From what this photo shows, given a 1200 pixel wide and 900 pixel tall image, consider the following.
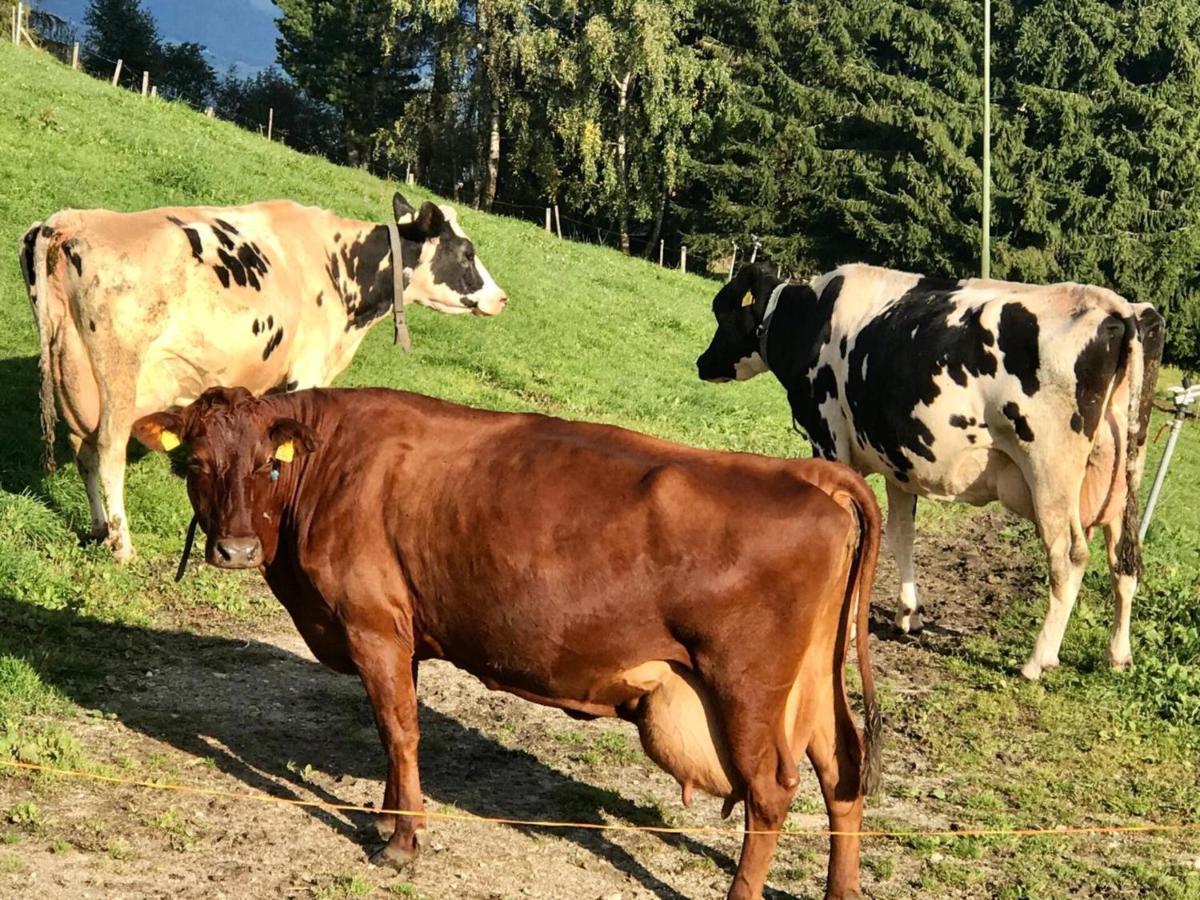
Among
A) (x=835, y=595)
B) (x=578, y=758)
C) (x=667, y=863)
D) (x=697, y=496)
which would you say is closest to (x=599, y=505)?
(x=697, y=496)

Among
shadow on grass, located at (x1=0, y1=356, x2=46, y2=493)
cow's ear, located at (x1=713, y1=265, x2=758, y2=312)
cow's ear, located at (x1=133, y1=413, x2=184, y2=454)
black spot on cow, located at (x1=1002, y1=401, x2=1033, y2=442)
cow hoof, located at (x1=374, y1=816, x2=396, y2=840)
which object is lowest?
cow hoof, located at (x1=374, y1=816, x2=396, y2=840)

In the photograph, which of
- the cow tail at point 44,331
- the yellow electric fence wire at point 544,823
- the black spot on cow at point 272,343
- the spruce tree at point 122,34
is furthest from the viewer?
the spruce tree at point 122,34

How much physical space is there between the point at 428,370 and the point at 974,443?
8.91 meters

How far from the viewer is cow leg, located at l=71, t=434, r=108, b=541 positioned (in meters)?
9.52

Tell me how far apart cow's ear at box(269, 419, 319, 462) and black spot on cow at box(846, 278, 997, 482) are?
16.4ft

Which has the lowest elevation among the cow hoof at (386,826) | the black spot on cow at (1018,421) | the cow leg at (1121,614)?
the cow hoof at (386,826)

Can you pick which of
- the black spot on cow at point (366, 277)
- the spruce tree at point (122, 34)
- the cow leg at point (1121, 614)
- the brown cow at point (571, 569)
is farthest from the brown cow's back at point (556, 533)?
the spruce tree at point (122, 34)

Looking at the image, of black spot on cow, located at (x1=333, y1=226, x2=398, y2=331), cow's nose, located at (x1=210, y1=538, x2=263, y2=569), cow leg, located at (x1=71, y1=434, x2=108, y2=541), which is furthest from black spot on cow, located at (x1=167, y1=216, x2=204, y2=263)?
cow's nose, located at (x1=210, y1=538, x2=263, y2=569)

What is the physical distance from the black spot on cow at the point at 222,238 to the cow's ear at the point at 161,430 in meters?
4.54

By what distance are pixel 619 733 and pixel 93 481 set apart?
4.70 meters

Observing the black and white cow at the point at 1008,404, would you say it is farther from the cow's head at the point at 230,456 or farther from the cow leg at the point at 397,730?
the cow's head at the point at 230,456

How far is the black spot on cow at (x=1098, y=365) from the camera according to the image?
27.2 feet

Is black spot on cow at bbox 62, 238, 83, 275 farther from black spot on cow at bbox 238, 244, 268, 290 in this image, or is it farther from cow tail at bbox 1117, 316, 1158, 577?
cow tail at bbox 1117, 316, 1158, 577

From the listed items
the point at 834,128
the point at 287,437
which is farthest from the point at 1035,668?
the point at 834,128
